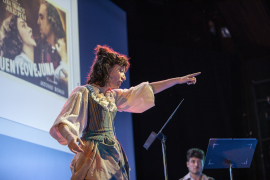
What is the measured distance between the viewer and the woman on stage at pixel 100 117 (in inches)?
61.7

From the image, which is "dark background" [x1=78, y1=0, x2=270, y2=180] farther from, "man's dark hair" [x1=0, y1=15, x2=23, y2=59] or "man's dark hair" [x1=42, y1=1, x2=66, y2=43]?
"man's dark hair" [x1=0, y1=15, x2=23, y2=59]

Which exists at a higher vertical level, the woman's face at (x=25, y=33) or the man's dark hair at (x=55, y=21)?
the man's dark hair at (x=55, y=21)

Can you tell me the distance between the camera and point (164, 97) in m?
4.03

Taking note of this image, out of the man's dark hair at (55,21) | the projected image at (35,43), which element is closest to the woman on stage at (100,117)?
the projected image at (35,43)

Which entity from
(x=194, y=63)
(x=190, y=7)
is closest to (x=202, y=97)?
(x=194, y=63)

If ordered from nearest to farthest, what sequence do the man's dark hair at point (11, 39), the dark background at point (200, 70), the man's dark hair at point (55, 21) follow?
the man's dark hair at point (11, 39)
the man's dark hair at point (55, 21)
the dark background at point (200, 70)

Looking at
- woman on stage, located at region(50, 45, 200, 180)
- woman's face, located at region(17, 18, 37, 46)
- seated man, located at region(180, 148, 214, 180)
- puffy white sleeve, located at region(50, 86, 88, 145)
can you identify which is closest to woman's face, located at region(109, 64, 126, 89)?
woman on stage, located at region(50, 45, 200, 180)

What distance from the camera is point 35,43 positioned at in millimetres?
2531

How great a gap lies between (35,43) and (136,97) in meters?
1.11

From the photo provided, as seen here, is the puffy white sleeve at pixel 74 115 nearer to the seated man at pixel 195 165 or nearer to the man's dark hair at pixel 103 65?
the man's dark hair at pixel 103 65

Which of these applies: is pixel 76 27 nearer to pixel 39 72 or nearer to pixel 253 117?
pixel 39 72

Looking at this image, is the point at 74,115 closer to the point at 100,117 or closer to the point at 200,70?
the point at 100,117

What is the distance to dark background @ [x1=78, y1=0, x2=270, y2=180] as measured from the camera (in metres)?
4.12

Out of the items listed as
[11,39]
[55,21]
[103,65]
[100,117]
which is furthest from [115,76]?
[55,21]
